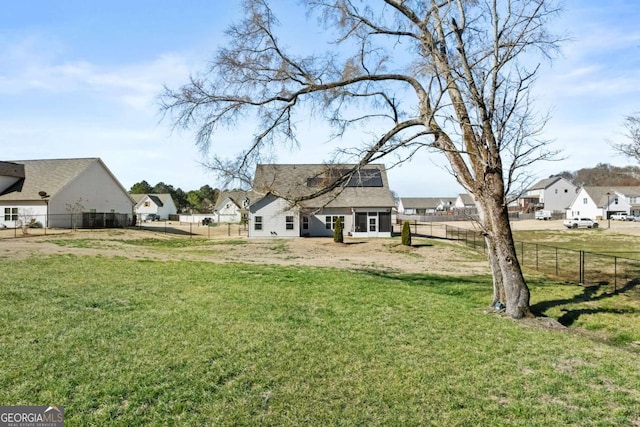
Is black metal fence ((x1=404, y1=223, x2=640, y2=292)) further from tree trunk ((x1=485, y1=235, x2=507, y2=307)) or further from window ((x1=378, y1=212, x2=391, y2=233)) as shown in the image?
window ((x1=378, y1=212, x2=391, y2=233))

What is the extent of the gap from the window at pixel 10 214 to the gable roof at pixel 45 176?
83 centimetres

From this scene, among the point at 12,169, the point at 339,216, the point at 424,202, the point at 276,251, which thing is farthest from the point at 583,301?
the point at 424,202

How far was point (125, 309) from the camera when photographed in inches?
310

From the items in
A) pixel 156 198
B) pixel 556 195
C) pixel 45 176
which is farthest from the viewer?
pixel 556 195

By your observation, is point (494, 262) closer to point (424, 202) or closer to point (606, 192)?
point (606, 192)

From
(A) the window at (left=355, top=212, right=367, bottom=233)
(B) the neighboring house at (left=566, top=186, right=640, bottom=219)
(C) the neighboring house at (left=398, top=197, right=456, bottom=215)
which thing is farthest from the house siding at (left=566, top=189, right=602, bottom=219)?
(A) the window at (left=355, top=212, right=367, bottom=233)

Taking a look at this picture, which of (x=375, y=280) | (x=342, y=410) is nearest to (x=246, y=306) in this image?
(x=342, y=410)

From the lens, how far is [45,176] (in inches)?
1342

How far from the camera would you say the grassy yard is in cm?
415

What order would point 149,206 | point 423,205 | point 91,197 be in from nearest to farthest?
point 91,197
point 149,206
point 423,205

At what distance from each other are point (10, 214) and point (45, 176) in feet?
13.0

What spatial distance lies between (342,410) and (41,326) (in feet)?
16.4

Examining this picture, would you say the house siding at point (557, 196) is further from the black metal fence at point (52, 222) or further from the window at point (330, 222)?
the black metal fence at point (52, 222)

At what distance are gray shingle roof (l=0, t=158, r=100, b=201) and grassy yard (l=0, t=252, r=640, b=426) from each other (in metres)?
26.3
